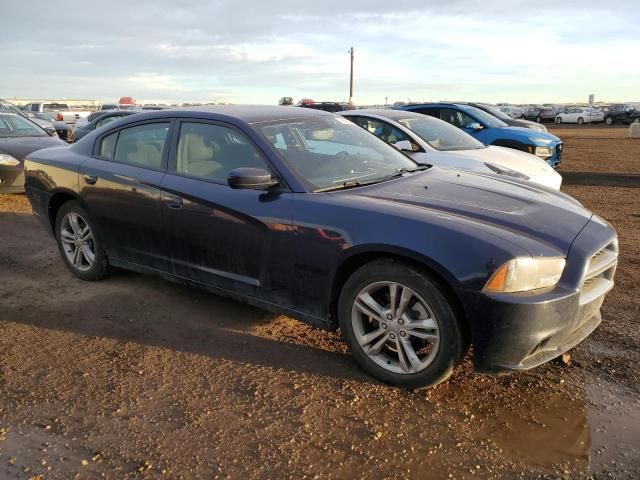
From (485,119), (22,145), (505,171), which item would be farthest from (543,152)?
(22,145)

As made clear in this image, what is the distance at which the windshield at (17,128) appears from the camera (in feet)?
31.3

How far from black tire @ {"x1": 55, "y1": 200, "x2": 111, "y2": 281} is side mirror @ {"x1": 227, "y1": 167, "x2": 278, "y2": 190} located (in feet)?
6.13

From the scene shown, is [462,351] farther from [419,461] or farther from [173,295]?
[173,295]

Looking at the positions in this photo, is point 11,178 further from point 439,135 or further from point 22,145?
point 439,135

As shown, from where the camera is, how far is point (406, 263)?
10.1ft

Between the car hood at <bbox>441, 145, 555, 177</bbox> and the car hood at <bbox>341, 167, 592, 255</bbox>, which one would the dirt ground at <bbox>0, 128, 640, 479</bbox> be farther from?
the car hood at <bbox>441, 145, 555, 177</bbox>

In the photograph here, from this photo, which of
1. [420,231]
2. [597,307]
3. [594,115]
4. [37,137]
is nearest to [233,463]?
[420,231]

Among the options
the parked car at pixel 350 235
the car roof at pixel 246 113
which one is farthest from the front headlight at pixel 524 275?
the car roof at pixel 246 113

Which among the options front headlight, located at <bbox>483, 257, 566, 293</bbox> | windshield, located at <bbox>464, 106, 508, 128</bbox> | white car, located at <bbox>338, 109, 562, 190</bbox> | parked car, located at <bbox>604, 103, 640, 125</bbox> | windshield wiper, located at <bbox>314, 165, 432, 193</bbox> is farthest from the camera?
parked car, located at <bbox>604, 103, 640, 125</bbox>

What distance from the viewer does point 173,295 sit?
471cm

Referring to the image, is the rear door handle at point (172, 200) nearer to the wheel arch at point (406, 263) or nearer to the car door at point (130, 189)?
the car door at point (130, 189)

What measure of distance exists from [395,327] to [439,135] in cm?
553

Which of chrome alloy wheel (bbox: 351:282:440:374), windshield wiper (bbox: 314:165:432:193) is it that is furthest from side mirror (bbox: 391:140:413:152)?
chrome alloy wheel (bbox: 351:282:440:374)

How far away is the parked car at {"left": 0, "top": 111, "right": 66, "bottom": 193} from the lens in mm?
8430
